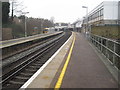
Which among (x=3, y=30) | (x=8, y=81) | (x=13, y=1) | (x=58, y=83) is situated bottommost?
(x=8, y=81)

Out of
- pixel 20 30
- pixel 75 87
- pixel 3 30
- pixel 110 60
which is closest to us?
pixel 75 87

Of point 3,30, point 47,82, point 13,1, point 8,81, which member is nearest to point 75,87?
point 47,82

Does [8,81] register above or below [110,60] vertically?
below

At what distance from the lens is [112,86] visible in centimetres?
573

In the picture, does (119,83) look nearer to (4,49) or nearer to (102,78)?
(102,78)

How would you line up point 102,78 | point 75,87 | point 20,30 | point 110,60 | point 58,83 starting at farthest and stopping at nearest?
1. point 20,30
2. point 110,60
3. point 102,78
4. point 58,83
5. point 75,87

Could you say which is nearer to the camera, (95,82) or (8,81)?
(95,82)

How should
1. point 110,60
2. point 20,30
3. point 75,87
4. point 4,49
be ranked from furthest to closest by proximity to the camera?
point 20,30, point 4,49, point 110,60, point 75,87

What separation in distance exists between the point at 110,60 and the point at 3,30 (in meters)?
28.1

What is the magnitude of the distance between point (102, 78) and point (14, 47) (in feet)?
54.9

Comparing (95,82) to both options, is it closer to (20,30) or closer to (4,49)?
(4,49)

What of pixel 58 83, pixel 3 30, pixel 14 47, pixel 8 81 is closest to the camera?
pixel 58 83

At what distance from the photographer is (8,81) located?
8.06 metres

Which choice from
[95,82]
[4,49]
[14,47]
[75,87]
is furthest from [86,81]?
[14,47]
